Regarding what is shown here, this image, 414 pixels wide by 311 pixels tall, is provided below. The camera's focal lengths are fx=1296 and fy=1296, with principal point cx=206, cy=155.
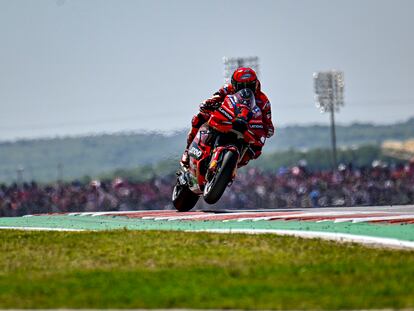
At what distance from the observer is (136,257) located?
15.4 meters

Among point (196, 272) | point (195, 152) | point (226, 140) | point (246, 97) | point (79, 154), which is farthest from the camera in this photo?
point (79, 154)

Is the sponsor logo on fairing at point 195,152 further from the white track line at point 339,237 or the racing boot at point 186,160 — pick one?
the white track line at point 339,237

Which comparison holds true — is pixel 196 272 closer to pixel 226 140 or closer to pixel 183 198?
pixel 226 140

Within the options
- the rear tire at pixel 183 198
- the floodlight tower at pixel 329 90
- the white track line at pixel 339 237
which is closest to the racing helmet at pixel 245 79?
the rear tire at pixel 183 198

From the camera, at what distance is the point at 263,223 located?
1992 cm

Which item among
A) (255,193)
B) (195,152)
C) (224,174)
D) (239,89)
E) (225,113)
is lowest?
(255,193)

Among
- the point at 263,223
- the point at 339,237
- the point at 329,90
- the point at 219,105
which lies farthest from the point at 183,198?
the point at 329,90

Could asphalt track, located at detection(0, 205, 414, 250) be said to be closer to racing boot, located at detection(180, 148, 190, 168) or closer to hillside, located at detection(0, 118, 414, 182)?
racing boot, located at detection(180, 148, 190, 168)

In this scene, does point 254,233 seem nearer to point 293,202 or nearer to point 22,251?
point 22,251

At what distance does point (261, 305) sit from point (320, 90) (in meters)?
64.6

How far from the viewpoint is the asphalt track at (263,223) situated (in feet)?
56.1

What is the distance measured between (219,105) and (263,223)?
310 centimetres

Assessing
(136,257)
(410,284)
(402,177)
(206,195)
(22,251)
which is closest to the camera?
(410,284)

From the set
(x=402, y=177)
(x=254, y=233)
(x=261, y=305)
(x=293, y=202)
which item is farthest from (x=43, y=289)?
(x=402, y=177)
